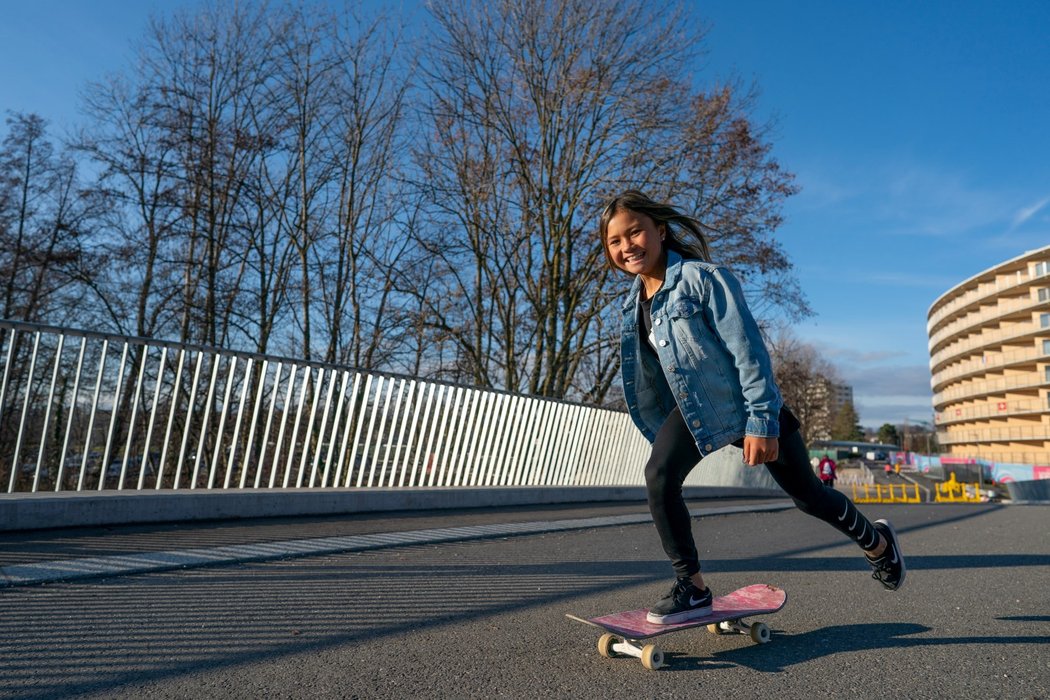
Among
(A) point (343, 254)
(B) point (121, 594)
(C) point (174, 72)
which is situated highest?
(C) point (174, 72)

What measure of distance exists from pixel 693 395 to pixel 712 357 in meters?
0.18

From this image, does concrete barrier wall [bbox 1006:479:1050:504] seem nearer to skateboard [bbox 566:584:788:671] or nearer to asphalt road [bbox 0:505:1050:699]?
asphalt road [bbox 0:505:1050:699]

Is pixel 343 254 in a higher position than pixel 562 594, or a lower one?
higher

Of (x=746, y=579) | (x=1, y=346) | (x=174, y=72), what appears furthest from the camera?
(x=174, y=72)

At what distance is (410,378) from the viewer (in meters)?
9.79

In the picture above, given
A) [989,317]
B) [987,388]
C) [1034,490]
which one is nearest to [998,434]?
[987,388]

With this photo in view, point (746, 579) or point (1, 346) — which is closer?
point (746, 579)

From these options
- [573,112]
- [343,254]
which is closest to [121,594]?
[343,254]

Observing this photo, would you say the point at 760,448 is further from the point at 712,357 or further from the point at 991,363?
the point at 991,363

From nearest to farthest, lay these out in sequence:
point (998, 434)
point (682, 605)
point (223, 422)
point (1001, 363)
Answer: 1. point (682, 605)
2. point (223, 422)
3. point (1001, 363)
4. point (998, 434)

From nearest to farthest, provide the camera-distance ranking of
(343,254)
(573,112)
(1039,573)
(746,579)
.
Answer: (746,579), (1039,573), (343,254), (573,112)

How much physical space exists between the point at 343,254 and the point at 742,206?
1069 cm

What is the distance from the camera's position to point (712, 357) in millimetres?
3189

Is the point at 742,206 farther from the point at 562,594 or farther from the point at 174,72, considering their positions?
the point at 562,594
